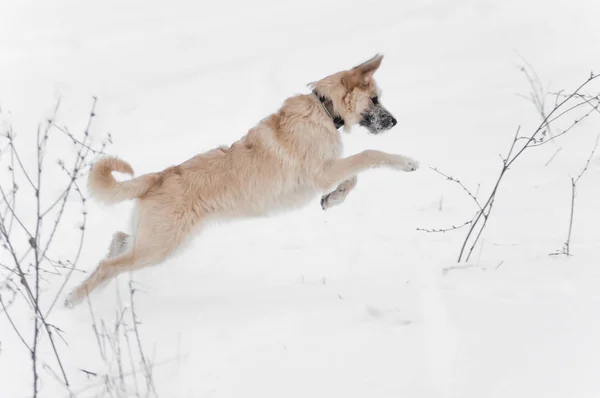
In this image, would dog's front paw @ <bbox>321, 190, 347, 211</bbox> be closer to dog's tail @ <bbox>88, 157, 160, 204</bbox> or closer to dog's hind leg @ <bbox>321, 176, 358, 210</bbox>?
dog's hind leg @ <bbox>321, 176, 358, 210</bbox>

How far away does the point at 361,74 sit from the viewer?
482 cm

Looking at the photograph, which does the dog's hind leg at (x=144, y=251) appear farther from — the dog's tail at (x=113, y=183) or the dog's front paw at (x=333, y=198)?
the dog's front paw at (x=333, y=198)

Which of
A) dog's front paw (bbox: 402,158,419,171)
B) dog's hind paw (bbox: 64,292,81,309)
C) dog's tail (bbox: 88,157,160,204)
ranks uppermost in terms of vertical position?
dog's tail (bbox: 88,157,160,204)

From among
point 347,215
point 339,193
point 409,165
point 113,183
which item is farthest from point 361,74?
point 113,183

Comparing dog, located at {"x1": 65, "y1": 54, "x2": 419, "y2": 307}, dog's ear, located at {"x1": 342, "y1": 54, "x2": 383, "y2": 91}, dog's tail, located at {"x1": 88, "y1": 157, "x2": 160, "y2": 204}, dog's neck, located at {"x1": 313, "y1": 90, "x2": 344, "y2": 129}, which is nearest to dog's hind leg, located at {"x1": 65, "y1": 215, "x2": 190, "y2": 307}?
dog, located at {"x1": 65, "y1": 54, "x2": 419, "y2": 307}

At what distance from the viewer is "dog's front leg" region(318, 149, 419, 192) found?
4.83m

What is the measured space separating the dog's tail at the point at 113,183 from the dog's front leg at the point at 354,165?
1.36 m

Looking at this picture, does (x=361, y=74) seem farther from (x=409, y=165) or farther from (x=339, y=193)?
(x=339, y=193)

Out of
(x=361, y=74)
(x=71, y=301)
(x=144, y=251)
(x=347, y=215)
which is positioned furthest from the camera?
(x=347, y=215)

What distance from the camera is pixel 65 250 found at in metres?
5.50

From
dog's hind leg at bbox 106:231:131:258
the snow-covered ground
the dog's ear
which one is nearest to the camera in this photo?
the snow-covered ground

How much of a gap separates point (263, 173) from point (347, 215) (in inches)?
48.4

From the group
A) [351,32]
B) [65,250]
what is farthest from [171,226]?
[351,32]

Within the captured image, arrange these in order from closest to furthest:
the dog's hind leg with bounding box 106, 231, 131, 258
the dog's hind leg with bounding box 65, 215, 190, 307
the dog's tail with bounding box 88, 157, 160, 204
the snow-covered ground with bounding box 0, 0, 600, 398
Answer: the snow-covered ground with bounding box 0, 0, 600, 398, the dog's tail with bounding box 88, 157, 160, 204, the dog's hind leg with bounding box 65, 215, 190, 307, the dog's hind leg with bounding box 106, 231, 131, 258
